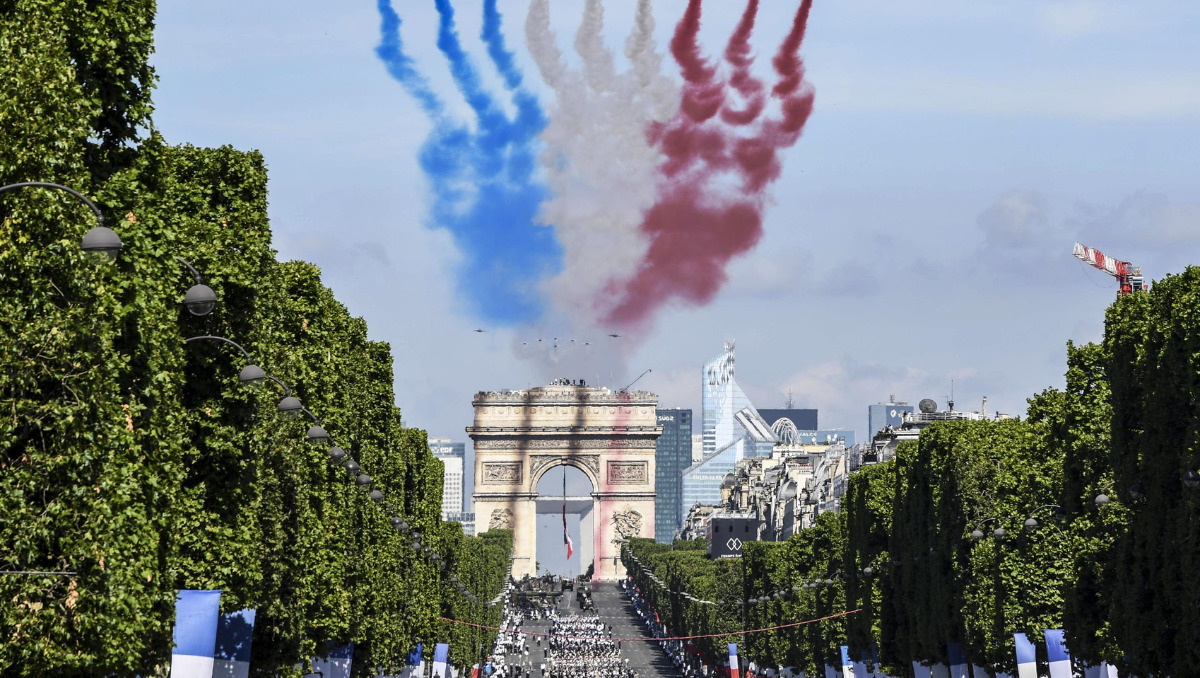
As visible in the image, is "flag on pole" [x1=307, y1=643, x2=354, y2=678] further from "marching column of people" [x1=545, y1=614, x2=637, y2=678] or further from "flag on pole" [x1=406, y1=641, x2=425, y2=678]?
"marching column of people" [x1=545, y1=614, x2=637, y2=678]

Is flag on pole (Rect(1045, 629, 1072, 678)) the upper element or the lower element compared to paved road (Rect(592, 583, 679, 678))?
lower

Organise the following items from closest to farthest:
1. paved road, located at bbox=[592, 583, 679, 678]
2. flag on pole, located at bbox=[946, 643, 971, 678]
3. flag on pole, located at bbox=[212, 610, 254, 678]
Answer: flag on pole, located at bbox=[212, 610, 254, 678], flag on pole, located at bbox=[946, 643, 971, 678], paved road, located at bbox=[592, 583, 679, 678]

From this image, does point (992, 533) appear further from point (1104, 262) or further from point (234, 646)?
→ point (1104, 262)

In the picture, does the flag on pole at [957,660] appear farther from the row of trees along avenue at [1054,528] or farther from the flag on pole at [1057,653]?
the flag on pole at [1057,653]

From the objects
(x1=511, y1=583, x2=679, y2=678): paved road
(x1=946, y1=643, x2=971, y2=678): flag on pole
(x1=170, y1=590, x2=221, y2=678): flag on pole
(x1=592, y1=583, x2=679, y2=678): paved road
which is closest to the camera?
(x1=170, y1=590, x2=221, y2=678): flag on pole

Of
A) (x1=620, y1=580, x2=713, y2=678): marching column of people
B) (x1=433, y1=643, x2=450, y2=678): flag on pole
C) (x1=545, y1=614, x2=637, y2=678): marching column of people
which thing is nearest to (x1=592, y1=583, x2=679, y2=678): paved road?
(x1=620, y1=580, x2=713, y2=678): marching column of people

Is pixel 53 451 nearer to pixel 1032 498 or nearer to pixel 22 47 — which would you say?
pixel 22 47

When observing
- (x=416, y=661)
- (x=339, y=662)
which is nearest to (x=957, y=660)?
(x=416, y=661)

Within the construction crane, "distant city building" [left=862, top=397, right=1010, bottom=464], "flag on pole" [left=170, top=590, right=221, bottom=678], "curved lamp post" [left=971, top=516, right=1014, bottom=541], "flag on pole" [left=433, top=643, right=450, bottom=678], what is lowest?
"flag on pole" [left=170, top=590, right=221, bottom=678]
